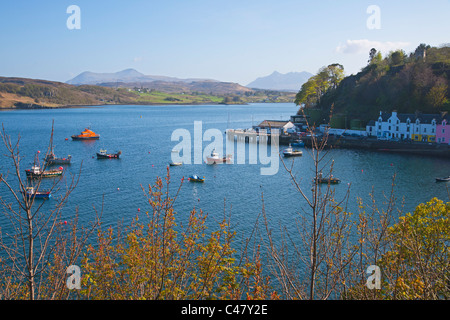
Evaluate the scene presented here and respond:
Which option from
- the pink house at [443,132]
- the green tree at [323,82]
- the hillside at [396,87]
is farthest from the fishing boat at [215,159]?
the green tree at [323,82]

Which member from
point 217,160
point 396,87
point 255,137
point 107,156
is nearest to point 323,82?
point 396,87

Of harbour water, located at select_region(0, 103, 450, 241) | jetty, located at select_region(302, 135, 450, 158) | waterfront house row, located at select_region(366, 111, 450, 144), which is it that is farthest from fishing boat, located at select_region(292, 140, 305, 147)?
waterfront house row, located at select_region(366, 111, 450, 144)

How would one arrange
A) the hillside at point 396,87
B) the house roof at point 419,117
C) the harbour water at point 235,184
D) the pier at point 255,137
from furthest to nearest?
the pier at point 255,137 → the hillside at point 396,87 → the house roof at point 419,117 → the harbour water at point 235,184

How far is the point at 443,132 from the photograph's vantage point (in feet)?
127

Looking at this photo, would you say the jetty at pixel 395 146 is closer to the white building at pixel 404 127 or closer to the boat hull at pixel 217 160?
the white building at pixel 404 127

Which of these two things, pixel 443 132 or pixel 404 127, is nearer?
pixel 443 132

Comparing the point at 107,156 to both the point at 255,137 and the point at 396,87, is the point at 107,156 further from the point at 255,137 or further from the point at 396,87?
the point at 396,87

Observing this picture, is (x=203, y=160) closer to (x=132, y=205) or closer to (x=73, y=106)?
(x=132, y=205)

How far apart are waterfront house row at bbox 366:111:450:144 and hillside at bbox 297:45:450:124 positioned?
3.73 m

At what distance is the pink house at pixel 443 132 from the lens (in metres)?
38.4

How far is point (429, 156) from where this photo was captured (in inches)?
1437

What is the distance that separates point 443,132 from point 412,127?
11.6 feet

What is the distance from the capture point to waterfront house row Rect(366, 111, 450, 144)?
3904 cm
